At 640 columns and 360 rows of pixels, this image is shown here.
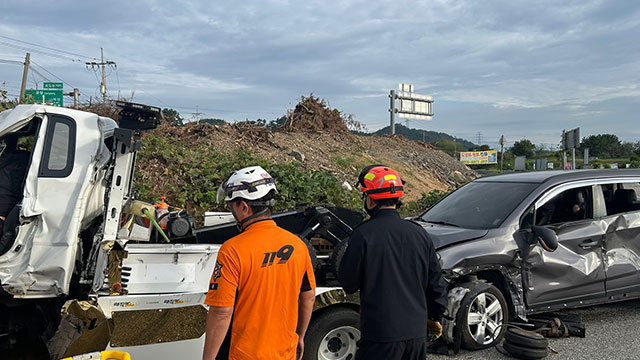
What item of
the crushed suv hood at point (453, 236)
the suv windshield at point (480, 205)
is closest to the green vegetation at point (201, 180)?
the suv windshield at point (480, 205)

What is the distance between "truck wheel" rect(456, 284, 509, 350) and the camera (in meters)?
5.12

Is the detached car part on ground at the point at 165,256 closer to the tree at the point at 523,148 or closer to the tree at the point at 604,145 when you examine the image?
the tree at the point at 523,148

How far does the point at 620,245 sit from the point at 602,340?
3.88ft

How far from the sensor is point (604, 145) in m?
77.9

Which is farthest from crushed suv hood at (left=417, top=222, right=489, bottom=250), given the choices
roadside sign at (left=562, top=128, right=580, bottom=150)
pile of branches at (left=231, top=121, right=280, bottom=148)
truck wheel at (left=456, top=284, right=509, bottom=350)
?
roadside sign at (left=562, top=128, right=580, bottom=150)

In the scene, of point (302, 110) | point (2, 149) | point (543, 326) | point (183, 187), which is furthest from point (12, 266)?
point (302, 110)

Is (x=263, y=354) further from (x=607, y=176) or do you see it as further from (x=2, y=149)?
(x=607, y=176)

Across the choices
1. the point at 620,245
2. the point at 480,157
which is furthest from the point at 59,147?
the point at 480,157

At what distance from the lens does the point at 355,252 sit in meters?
3.00

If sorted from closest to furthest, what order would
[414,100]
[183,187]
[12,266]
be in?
[12,266]
[183,187]
[414,100]

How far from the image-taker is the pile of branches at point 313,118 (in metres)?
20.4

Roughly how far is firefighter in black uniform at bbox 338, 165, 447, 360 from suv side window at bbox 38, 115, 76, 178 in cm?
279

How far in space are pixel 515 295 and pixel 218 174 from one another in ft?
22.2

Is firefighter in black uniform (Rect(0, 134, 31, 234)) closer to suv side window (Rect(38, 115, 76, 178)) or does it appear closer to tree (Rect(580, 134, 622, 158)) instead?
suv side window (Rect(38, 115, 76, 178))
